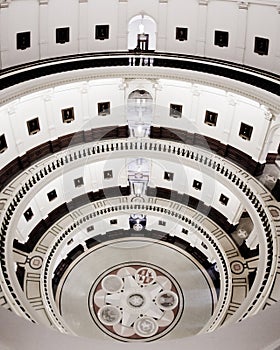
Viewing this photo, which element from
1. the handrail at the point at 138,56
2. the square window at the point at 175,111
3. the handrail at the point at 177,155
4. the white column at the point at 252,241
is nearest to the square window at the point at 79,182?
the handrail at the point at 177,155

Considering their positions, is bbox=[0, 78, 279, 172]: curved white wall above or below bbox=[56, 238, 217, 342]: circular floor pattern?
above

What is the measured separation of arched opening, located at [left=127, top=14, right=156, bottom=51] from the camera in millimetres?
24434

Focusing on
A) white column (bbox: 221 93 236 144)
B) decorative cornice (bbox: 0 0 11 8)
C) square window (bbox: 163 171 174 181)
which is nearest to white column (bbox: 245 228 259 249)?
white column (bbox: 221 93 236 144)

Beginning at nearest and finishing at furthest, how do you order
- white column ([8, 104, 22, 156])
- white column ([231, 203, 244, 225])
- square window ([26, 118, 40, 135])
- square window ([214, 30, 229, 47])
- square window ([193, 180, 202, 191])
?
1. white column ([8, 104, 22, 156])
2. square window ([214, 30, 229, 47])
3. square window ([26, 118, 40, 135])
4. white column ([231, 203, 244, 225])
5. square window ([193, 180, 202, 191])

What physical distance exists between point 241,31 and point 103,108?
819cm

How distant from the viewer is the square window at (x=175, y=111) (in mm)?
25469

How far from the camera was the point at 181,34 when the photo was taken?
2392cm

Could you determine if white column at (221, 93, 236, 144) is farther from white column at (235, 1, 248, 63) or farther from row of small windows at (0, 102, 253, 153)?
white column at (235, 1, 248, 63)

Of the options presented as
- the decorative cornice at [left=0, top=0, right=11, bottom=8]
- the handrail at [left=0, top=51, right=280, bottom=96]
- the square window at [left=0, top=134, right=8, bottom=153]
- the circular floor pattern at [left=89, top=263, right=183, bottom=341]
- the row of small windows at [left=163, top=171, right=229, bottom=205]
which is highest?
the decorative cornice at [left=0, top=0, right=11, bottom=8]

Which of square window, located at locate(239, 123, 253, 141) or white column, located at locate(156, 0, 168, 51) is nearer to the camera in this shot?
white column, located at locate(156, 0, 168, 51)

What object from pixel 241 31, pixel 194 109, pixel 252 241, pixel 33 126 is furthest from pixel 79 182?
pixel 241 31

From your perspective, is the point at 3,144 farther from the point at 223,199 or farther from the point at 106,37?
the point at 223,199

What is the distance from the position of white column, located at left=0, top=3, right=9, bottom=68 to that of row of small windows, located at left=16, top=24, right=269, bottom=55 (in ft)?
2.08

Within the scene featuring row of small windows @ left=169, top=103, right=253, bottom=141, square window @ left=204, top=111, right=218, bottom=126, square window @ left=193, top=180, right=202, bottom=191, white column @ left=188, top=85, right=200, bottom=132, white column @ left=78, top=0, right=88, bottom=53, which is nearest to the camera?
white column @ left=78, top=0, right=88, bottom=53
